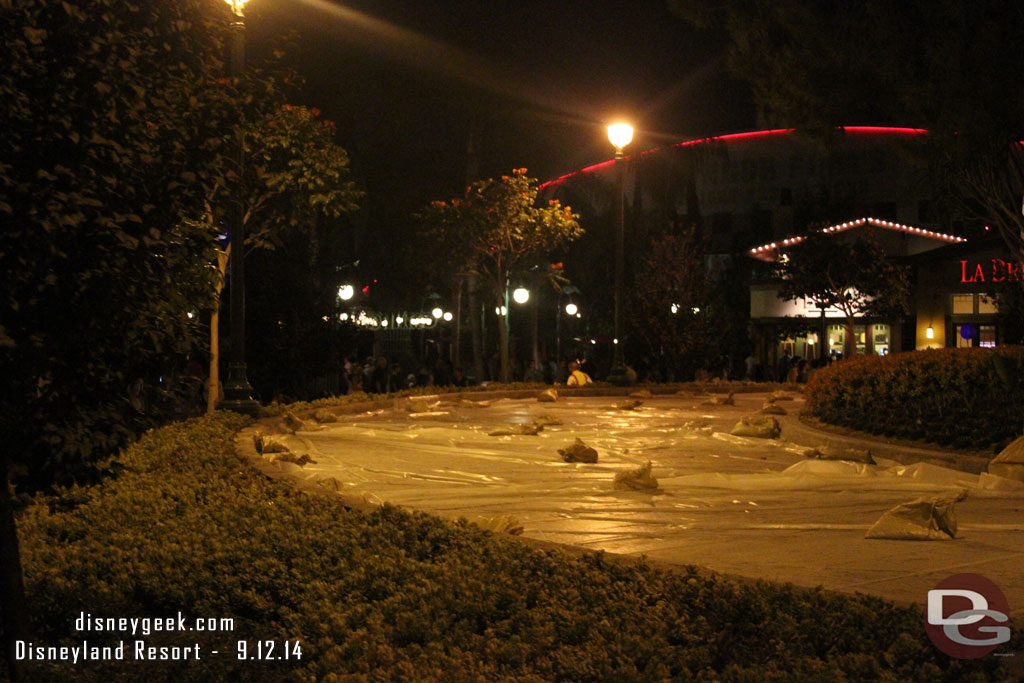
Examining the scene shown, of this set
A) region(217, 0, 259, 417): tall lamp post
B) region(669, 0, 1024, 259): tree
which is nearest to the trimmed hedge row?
region(669, 0, 1024, 259): tree

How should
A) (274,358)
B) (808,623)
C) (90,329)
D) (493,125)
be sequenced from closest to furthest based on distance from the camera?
(808,623)
(90,329)
(274,358)
(493,125)

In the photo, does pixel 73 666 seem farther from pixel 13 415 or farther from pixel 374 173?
pixel 374 173

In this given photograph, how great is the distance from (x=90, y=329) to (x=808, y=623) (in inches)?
134

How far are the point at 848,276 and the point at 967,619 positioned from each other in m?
28.7

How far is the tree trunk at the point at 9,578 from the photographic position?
16.5ft

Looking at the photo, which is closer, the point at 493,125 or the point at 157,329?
the point at 157,329

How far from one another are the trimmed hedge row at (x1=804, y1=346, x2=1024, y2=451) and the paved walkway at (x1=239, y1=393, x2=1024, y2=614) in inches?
20.0

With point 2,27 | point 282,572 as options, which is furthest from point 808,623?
point 2,27

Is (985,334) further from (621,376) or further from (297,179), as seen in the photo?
(297,179)

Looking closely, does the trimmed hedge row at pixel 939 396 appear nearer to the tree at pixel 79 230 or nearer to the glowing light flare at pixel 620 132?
the tree at pixel 79 230

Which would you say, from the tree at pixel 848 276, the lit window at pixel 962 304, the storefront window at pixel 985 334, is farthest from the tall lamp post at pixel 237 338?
the storefront window at pixel 985 334

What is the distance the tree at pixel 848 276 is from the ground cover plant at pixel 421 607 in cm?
2705

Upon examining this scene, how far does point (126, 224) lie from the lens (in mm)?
5188

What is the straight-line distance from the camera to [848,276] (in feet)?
106
